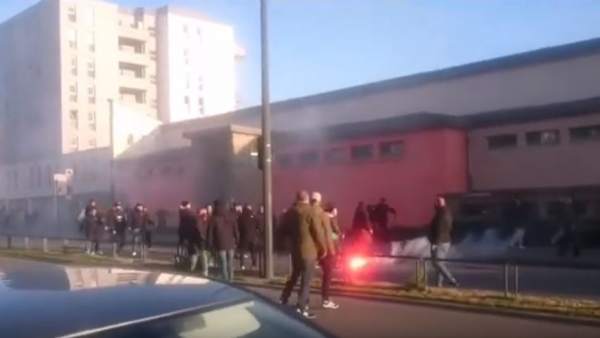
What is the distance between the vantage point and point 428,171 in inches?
985

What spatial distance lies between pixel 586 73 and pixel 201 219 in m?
15.7

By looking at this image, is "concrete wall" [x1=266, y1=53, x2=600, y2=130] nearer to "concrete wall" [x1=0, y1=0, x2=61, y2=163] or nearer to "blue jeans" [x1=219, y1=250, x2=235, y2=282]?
"blue jeans" [x1=219, y1=250, x2=235, y2=282]

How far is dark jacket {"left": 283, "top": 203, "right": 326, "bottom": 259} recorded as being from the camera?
10.3 metres

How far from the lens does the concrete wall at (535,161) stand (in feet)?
75.6

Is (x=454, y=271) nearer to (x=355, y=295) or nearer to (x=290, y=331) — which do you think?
(x=355, y=295)

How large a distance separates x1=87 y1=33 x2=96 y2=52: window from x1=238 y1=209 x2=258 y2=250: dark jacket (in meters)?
45.3

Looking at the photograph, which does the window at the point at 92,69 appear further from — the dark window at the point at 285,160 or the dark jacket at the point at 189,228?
the dark jacket at the point at 189,228

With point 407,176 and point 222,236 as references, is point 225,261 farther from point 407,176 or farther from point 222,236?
point 407,176

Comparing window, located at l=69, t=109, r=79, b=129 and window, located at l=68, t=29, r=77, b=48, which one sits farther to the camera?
window, located at l=68, t=29, r=77, b=48

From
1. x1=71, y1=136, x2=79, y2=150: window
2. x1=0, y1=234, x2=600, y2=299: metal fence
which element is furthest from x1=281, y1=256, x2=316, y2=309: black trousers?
x1=71, y1=136, x2=79, y2=150: window

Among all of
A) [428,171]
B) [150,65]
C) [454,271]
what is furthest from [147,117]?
[454,271]

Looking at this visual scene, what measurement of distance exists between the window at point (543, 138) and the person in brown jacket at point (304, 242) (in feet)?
50.2

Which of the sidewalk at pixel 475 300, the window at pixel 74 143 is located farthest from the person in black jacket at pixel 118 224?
the window at pixel 74 143

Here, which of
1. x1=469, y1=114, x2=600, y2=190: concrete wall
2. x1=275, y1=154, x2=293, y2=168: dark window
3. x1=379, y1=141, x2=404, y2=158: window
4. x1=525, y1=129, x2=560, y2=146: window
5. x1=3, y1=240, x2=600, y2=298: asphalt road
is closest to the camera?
x1=3, y1=240, x2=600, y2=298: asphalt road
